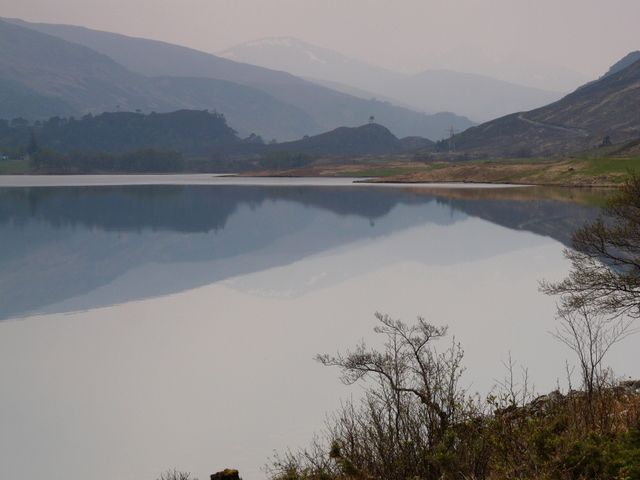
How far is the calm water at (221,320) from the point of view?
22094 millimetres

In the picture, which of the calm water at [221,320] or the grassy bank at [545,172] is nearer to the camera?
the calm water at [221,320]

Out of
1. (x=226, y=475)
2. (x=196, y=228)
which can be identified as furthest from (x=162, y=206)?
(x=226, y=475)

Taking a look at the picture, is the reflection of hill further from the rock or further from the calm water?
the rock

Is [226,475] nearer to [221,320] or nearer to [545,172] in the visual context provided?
[221,320]

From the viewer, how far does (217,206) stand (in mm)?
118688

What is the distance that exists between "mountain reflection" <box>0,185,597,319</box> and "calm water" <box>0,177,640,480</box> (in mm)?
416

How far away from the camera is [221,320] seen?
38656mm

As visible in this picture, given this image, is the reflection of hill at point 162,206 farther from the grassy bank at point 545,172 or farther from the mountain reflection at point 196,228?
the grassy bank at point 545,172

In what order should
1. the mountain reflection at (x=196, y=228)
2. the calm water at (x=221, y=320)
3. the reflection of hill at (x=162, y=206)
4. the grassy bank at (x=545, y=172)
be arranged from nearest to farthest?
the calm water at (x=221, y=320), the mountain reflection at (x=196, y=228), the reflection of hill at (x=162, y=206), the grassy bank at (x=545, y=172)

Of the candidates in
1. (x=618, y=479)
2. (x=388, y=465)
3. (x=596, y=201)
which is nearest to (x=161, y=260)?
(x=388, y=465)

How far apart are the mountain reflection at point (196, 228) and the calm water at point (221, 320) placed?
1.37 feet

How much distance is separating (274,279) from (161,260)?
16.0 metres

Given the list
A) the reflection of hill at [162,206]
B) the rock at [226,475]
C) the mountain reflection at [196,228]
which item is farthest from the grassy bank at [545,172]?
the rock at [226,475]

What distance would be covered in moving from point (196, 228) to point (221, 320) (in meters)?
51.8
